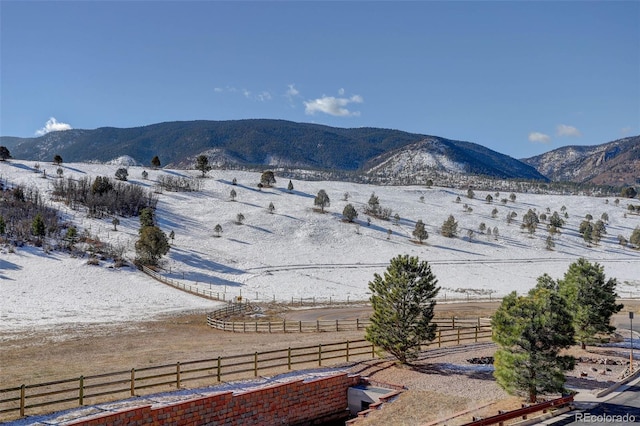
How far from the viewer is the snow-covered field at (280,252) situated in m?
55.5

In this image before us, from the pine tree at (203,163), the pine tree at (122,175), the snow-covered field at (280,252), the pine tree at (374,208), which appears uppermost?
the pine tree at (203,163)

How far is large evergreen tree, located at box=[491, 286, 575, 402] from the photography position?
715 inches

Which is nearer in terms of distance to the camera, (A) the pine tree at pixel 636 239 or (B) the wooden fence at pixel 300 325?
(B) the wooden fence at pixel 300 325

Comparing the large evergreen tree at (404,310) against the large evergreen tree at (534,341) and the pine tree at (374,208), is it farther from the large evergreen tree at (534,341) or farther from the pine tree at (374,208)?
the pine tree at (374,208)

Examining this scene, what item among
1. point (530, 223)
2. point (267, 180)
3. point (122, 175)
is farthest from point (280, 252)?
point (530, 223)

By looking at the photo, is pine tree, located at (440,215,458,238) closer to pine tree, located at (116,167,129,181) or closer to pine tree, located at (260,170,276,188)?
pine tree, located at (260,170,276,188)

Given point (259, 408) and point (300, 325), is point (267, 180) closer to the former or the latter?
point (300, 325)

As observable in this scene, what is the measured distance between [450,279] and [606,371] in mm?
56335

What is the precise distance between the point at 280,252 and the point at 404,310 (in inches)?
2872

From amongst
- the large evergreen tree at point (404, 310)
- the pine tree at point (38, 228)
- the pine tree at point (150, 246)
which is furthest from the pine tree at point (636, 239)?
the pine tree at point (38, 228)

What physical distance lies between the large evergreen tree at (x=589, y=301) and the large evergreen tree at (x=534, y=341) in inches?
499

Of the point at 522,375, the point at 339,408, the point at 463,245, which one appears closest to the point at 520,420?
the point at 522,375

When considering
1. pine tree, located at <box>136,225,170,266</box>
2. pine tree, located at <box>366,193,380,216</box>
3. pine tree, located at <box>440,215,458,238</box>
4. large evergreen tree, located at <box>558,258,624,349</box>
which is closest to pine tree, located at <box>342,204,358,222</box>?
pine tree, located at <box>366,193,380,216</box>

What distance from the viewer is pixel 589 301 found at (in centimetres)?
3047
